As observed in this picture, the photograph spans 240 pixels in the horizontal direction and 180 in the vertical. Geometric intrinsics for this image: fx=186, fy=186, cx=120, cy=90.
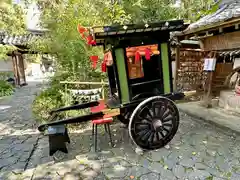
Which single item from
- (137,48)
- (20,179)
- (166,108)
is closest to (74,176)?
(20,179)

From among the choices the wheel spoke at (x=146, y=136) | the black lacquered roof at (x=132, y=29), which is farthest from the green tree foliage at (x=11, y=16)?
the wheel spoke at (x=146, y=136)

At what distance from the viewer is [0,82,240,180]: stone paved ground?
2.79 meters

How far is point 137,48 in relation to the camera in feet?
9.89

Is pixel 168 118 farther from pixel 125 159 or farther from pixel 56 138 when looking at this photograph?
pixel 56 138

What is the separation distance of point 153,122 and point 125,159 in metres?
0.79

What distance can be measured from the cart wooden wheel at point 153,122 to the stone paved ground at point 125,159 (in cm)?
26

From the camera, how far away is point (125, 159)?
3.18 m

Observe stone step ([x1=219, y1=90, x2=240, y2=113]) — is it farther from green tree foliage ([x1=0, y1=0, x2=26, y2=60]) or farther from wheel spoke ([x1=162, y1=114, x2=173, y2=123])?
green tree foliage ([x1=0, y1=0, x2=26, y2=60])

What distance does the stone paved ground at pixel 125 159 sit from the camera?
279 centimetres

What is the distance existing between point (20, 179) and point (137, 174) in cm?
175

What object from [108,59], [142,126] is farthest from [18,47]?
[142,126]

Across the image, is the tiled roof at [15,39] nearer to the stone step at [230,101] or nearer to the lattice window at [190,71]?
the lattice window at [190,71]

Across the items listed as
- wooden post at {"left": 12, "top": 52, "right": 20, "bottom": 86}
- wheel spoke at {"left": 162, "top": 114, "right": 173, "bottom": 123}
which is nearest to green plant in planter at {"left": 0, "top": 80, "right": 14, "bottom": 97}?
wooden post at {"left": 12, "top": 52, "right": 20, "bottom": 86}

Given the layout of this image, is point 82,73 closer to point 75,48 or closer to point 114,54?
point 75,48
